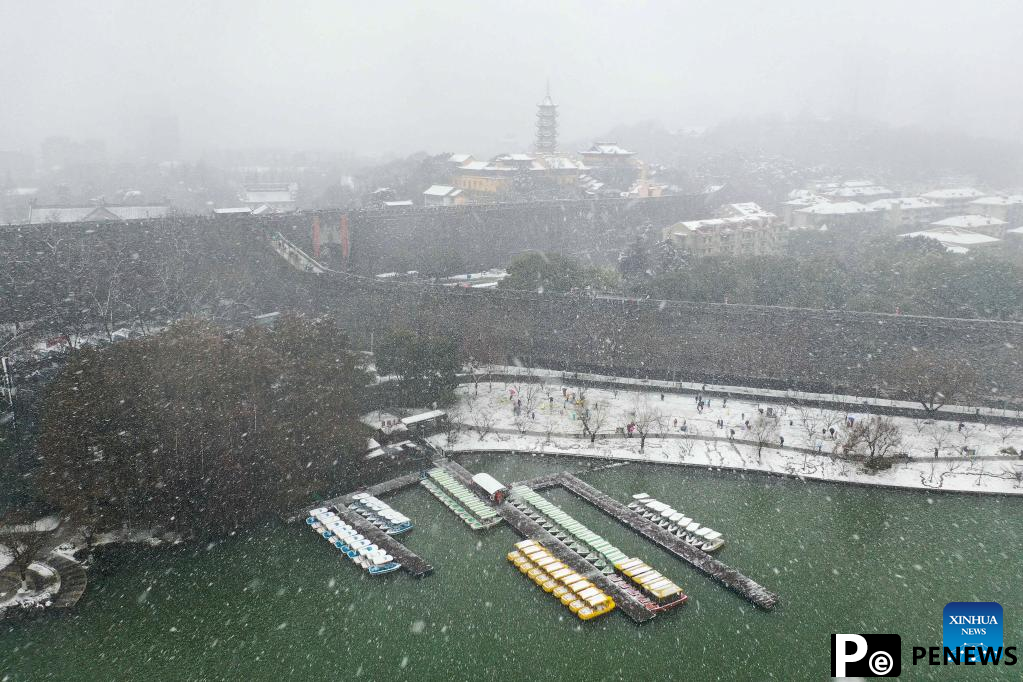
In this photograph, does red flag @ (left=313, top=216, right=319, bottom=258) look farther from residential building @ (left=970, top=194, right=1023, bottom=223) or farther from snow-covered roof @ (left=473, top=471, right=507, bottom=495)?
residential building @ (left=970, top=194, right=1023, bottom=223)

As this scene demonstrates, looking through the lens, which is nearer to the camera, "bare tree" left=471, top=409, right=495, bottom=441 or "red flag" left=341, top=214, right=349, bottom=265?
"bare tree" left=471, top=409, right=495, bottom=441

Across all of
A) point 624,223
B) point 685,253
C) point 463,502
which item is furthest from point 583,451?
point 624,223

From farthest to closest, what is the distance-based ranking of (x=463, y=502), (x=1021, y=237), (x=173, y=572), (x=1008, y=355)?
1. (x=1021, y=237)
2. (x=1008, y=355)
3. (x=463, y=502)
4. (x=173, y=572)

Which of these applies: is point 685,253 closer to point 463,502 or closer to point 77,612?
point 463,502

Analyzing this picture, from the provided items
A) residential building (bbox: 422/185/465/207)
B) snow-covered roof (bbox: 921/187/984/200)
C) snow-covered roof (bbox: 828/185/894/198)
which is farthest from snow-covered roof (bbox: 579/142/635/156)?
snow-covered roof (bbox: 921/187/984/200)

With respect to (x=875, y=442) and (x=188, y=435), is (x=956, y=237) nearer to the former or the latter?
(x=875, y=442)

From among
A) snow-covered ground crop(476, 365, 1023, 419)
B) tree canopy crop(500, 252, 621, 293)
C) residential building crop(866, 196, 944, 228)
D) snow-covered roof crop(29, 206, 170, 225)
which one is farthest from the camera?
residential building crop(866, 196, 944, 228)

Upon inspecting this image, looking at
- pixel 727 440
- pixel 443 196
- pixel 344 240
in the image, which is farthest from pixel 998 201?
pixel 344 240
